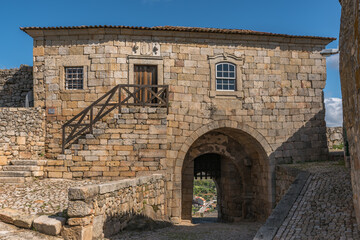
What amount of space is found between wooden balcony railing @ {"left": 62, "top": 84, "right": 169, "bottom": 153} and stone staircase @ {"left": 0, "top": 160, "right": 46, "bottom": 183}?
0.99 metres

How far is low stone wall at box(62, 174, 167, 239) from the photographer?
6.05m

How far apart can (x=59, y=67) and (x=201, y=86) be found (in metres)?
4.92

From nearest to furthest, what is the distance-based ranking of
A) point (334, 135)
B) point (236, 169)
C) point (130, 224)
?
point (130, 224) → point (236, 169) → point (334, 135)

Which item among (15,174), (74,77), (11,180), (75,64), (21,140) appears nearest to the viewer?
(11,180)

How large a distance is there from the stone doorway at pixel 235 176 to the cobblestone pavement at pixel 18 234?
7917 mm

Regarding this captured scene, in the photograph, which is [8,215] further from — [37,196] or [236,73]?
[236,73]

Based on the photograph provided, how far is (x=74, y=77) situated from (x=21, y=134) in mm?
2552

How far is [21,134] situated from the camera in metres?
11.2

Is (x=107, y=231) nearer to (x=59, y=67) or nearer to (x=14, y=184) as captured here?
(x=14, y=184)

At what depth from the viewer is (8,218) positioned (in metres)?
6.40

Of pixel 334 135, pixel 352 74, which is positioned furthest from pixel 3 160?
pixel 334 135

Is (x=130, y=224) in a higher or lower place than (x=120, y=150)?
lower

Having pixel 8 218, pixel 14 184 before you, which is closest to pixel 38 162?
pixel 14 184

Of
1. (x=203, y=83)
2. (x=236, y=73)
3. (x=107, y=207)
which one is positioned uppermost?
(x=236, y=73)
